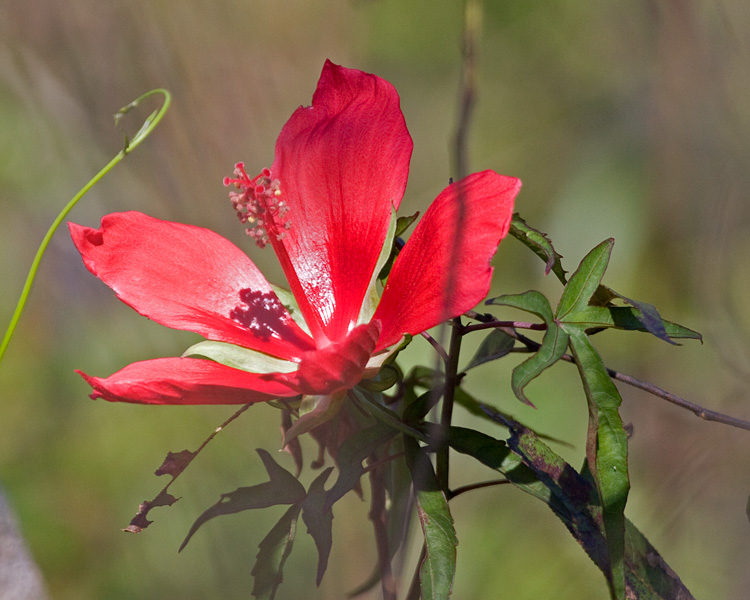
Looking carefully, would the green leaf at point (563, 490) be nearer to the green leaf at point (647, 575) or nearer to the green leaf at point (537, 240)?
the green leaf at point (647, 575)

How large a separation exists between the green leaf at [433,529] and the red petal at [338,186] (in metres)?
0.17

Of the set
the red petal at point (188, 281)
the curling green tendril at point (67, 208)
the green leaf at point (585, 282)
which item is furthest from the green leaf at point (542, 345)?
the curling green tendril at point (67, 208)

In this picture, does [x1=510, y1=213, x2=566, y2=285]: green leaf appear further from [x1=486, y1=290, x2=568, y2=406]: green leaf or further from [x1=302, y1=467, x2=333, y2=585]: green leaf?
[x1=302, y1=467, x2=333, y2=585]: green leaf

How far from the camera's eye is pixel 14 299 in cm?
174

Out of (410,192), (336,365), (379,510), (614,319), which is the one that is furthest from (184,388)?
(410,192)

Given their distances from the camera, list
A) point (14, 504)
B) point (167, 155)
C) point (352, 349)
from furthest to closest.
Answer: point (14, 504) → point (167, 155) → point (352, 349)

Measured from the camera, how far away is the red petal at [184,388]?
53 centimetres

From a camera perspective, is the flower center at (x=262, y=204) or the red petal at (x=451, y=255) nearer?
the red petal at (x=451, y=255)

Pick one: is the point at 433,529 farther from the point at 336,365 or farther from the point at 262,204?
the point at 262,204

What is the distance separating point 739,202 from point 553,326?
0.70 meters

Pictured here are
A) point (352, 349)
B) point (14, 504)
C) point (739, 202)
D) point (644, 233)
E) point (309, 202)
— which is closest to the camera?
point (352, 349)

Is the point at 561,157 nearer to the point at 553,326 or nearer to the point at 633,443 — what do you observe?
the point at 633,443

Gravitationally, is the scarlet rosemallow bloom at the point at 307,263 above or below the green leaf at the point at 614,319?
above

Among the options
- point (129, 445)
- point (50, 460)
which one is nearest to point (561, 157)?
point (129, 445)
